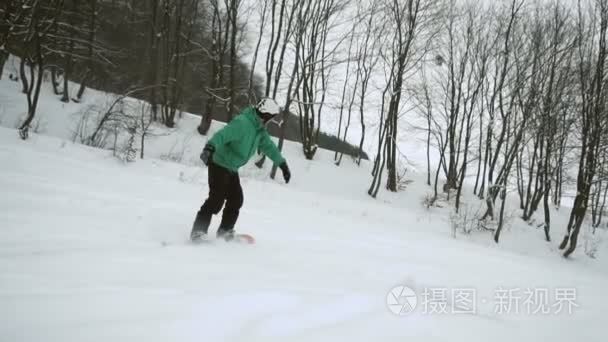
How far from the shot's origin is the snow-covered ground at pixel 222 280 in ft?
4.91

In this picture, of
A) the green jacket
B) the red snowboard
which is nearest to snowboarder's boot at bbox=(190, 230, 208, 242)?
the red snowboard

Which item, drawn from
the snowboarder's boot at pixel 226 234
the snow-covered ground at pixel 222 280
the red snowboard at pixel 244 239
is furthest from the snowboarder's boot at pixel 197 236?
the red snowboard at pixel 244 239

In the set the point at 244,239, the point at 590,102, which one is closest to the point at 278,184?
the point at 244,239

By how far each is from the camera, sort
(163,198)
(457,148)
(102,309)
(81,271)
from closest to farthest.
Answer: (102,309) → (81,271) → (163,198) → (457,148)

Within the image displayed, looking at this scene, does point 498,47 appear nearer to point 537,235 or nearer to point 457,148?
point 457,148

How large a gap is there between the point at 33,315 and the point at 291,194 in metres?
8.31

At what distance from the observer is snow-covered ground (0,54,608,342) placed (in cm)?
150

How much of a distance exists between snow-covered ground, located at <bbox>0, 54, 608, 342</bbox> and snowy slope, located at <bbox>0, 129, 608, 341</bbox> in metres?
0.01

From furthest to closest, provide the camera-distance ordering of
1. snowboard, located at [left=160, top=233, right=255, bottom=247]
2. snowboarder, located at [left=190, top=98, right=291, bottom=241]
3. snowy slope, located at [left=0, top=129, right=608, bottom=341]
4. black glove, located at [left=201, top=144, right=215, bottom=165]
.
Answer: snowboarder, located at [left=190, top=98, right=291, bottom=241]
snowboard, located at [left=160, top=233, right=255, bottom=247]
black glove, located at [left=201, top=144, right=215, bottom=165]
snowy slope, located at [left=0, top=129, right=608, bottom=341]

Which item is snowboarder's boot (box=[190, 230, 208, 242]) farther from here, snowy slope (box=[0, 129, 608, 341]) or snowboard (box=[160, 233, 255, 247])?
snowy slope (box=[0, 129, 608, 341])

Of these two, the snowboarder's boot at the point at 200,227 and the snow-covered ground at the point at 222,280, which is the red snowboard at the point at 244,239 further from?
the snowboarder's boot at the point at 200,227

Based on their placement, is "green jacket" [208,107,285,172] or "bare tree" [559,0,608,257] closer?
"green jacket" [208,107,285,172]

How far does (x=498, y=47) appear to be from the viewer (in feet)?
56.8

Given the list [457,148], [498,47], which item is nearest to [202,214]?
[498,47]
